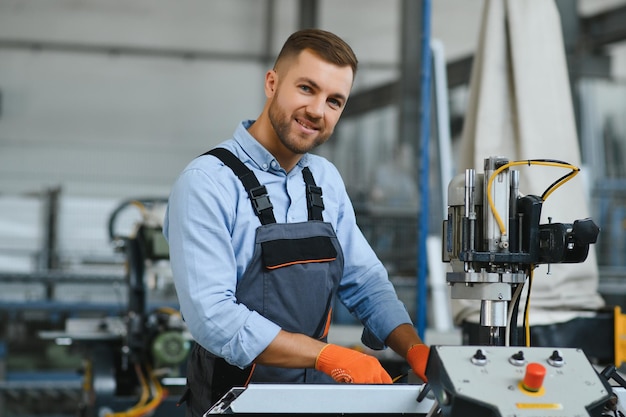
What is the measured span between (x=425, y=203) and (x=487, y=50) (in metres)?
0.60

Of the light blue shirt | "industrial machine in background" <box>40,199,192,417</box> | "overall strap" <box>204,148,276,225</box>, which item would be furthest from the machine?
"industrial machine in background" <box>40,199,192,417</box>

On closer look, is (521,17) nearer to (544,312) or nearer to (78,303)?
(544,312)

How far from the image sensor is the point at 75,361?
6.34 m

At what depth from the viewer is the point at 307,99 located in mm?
1701

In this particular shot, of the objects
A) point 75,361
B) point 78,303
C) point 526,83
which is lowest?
point 75,361

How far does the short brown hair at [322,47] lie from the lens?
1.71 metres

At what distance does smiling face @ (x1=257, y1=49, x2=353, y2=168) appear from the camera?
1696 millimetres

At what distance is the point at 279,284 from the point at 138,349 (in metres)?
1.97

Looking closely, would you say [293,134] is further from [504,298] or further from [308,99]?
[504,298]

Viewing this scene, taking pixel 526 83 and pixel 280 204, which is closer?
pixel 280 204

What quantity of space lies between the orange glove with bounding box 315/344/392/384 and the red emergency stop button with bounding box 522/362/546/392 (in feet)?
1.09

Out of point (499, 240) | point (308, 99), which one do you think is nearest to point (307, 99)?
point (308, 99)

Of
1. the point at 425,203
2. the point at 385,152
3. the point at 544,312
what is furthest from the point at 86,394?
the point at 385,152

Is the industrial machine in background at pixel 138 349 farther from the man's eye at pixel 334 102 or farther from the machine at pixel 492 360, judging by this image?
the machine at pixel 492 360
